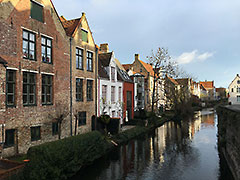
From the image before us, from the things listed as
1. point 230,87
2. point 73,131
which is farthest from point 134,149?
point 230,87

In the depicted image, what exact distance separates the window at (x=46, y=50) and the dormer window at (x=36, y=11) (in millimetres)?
1579

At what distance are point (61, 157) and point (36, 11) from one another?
37.4ft

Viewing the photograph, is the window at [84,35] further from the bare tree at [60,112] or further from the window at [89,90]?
the bare tree at [60,112]

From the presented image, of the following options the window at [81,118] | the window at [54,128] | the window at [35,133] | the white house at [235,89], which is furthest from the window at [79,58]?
the white house at [235,89]

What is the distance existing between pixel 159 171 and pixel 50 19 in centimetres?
1496

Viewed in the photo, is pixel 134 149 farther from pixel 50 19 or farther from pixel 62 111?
pixel 50 19

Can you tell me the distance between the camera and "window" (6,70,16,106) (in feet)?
41.6

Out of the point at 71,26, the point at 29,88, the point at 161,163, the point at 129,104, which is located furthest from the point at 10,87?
the point at 129,104

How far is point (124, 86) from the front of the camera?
30.5 metres

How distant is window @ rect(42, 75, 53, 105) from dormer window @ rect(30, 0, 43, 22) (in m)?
4.70

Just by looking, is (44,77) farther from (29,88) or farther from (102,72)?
(102,72)

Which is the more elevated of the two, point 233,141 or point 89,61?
point 89,61

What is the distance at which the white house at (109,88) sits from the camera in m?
23.7

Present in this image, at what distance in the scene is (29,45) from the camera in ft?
46.9
